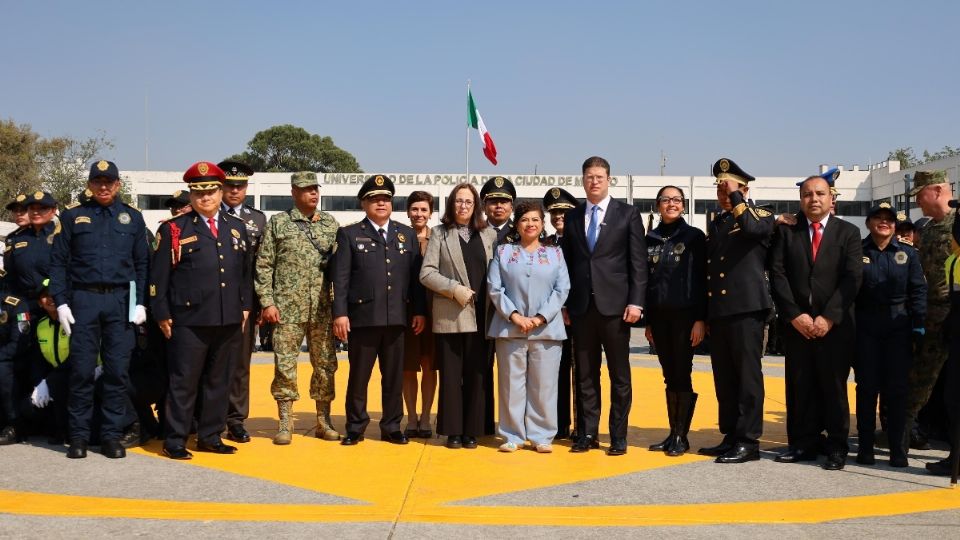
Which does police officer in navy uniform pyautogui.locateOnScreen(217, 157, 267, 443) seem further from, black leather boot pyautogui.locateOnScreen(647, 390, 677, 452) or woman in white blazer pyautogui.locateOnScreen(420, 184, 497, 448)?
black leather boot pyautogui.locateOnScreen(647, 390, 677, 452)

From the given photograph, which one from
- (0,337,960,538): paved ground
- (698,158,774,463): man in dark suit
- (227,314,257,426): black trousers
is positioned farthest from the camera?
(227,314,257,426): black trousers

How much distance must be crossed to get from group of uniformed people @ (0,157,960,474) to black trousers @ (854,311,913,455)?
0.02 meters

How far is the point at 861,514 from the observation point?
16.3ft

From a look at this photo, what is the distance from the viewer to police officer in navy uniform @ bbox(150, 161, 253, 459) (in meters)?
6.61

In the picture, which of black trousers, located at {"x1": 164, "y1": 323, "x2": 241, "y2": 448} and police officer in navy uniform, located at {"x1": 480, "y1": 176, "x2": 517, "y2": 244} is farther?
police officer in navy uniform, located at {"x1": 480, "y1": 176, "x2": 517, "y2": 244}

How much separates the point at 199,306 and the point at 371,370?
149 cm

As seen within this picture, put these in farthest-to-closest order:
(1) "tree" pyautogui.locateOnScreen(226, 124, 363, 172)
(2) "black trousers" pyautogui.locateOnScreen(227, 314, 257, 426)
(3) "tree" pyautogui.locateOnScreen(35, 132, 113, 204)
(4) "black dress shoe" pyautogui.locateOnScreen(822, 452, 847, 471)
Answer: (1) "tree" pyautogui.locateOnScreen(226, 124, 363, 172)
(3) "tree" pyautogui.locateOnScreen(35, 132, 113, 204)
(2) "black trousers" pyautogui.locateOnScreen(227, 314, 257, 426)
(4) "black dress shoe" pyautogui.locateOnScreen(822, 452, 847, 471)

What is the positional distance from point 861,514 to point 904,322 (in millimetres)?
→ 2229

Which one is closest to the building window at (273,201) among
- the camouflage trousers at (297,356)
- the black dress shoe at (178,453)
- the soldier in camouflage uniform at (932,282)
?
the camouflage trousers at (297,356)

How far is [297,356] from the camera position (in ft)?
24.0

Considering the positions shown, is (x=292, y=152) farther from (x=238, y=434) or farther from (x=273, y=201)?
(x=238, y=434)

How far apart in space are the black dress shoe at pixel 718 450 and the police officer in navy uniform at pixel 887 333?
971 millimetres

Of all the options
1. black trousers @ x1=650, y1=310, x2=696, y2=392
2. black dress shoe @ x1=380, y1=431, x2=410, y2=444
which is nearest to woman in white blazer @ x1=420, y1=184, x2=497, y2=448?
black dress shoe @ x1=380, y1=431, x2=410, y2=444

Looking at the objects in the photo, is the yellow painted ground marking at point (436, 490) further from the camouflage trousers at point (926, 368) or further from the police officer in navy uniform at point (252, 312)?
the camouflage trousers at point (926, 368)
